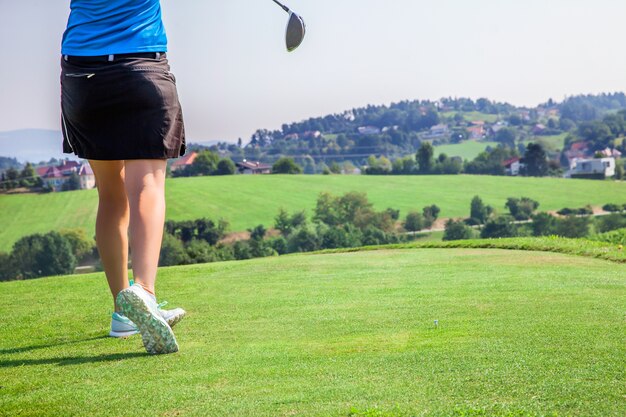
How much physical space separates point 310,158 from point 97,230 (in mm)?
113591

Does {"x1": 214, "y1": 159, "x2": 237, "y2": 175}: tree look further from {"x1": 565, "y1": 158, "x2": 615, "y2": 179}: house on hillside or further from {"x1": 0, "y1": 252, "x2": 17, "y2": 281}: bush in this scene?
{"x1": 565, "y1": 158, "x2": 615, "y2": 179}: house on hillside

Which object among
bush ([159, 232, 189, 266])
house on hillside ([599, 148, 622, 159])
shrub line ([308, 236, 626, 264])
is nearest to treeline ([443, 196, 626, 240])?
bush ([159, 232, 189, 266])

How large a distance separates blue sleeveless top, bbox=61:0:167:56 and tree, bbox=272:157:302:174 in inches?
3437

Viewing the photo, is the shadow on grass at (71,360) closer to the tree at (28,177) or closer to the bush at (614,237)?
the bush at (614,237)

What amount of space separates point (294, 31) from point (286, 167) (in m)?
90.0

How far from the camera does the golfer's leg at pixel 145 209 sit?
398 cm

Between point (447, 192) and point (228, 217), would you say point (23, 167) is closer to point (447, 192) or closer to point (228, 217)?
point (228, 217)

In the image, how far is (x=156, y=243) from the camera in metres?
4.03

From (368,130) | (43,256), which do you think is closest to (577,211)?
(43,256)

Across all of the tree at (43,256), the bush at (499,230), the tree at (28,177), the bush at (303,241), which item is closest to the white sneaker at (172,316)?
the tree at (43,256)

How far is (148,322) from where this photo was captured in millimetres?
3553

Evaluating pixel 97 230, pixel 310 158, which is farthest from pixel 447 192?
pixel 97 230

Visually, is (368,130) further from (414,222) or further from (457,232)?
(457,232)

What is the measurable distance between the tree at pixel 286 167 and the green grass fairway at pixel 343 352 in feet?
283
